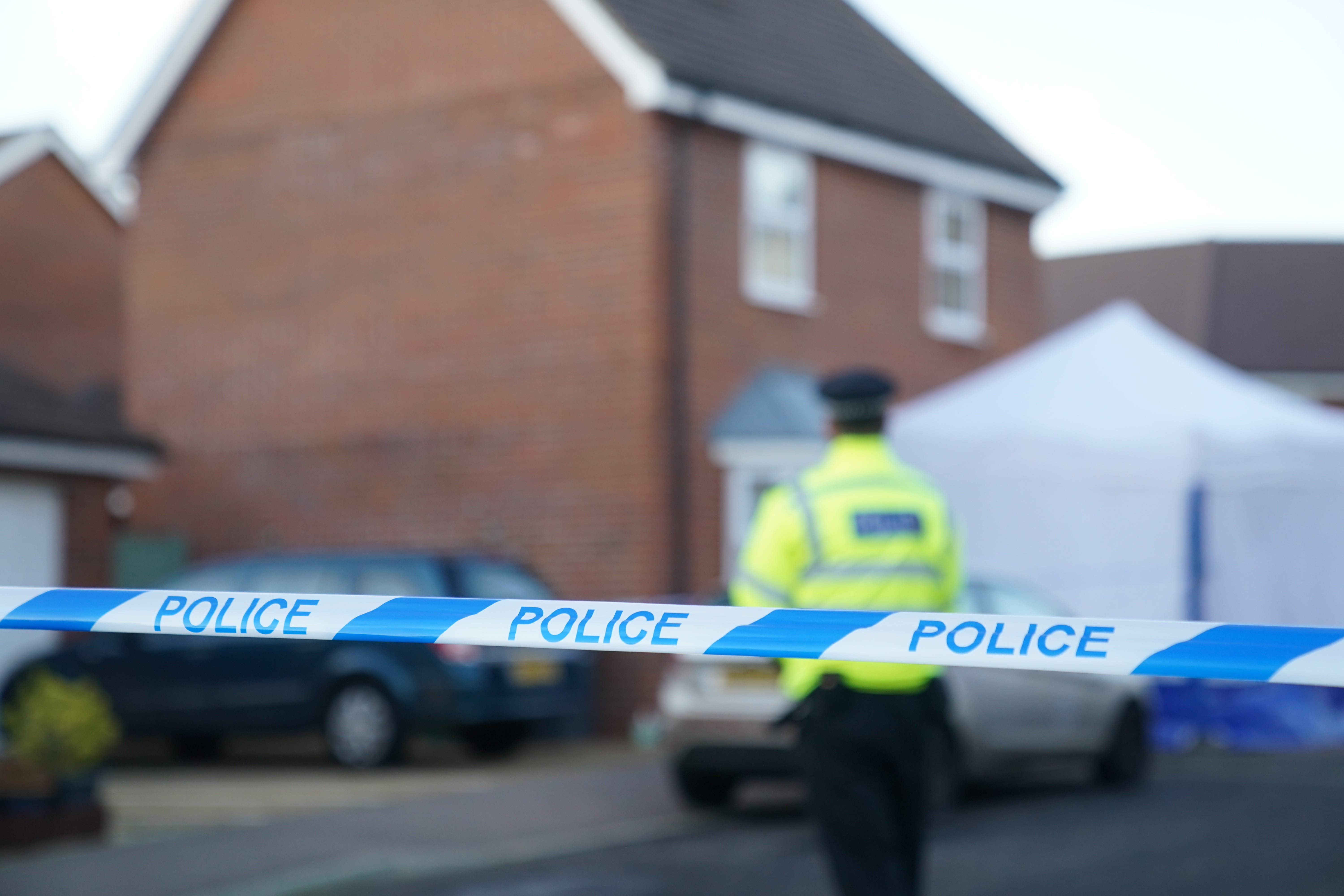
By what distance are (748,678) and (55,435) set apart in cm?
640

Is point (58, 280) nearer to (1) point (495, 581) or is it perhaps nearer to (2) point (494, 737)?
(2) point (494, 737)

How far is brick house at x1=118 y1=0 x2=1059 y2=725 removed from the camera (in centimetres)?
1806

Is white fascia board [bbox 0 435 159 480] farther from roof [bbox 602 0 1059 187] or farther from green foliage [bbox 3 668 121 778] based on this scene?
roof [bbox 602 0 1059 187]

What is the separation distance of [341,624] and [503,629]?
323 millimetres

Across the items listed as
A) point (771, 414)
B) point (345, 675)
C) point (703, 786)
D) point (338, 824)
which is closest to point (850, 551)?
point (338, 824)

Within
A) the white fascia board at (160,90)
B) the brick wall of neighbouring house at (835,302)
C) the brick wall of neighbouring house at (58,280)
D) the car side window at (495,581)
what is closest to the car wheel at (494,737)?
the car side window at (495,581)

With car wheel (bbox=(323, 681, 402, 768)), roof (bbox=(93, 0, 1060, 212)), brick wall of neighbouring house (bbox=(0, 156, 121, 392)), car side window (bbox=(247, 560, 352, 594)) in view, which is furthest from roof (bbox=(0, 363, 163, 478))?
brick wall of neighbouring house (bbox=(0, 156, 121, 392))

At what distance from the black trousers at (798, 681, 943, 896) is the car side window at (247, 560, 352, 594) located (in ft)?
32.4

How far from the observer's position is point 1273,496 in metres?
16.5

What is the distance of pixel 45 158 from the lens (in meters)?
29.9

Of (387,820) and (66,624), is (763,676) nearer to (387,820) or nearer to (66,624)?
(387,820)

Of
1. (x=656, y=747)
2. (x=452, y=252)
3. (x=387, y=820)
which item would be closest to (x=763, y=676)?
(x=387, y=820)

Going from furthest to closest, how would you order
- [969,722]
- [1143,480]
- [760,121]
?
[760,121] < [1143,480] < [969,722]

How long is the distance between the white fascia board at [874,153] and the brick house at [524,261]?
1.6 inches
